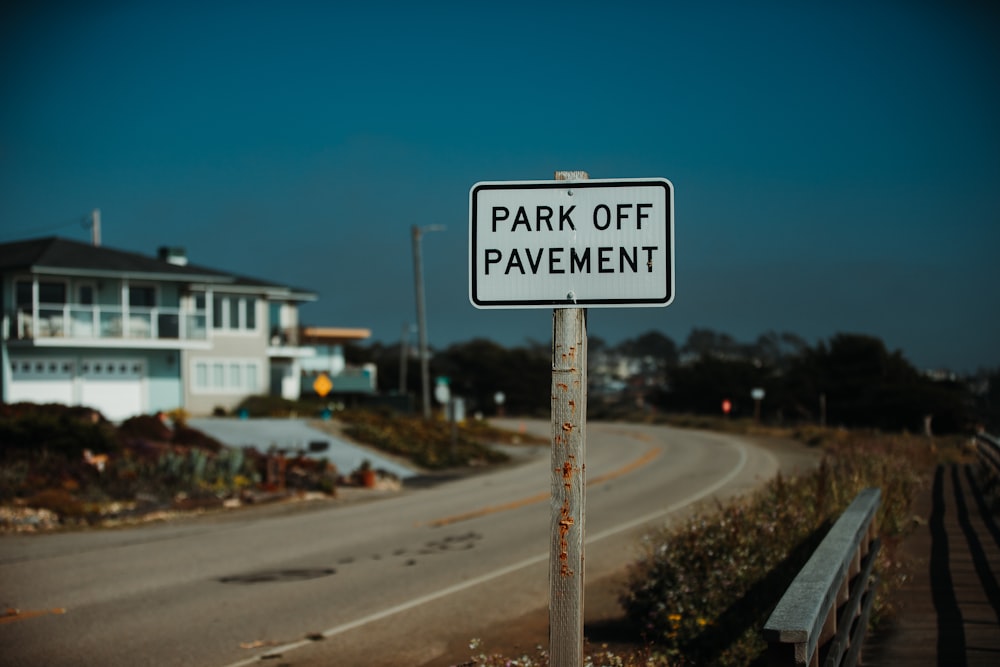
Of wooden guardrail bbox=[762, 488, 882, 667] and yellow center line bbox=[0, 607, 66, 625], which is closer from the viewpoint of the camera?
wooden guardrail bbox=[762, 488, 882, 667]

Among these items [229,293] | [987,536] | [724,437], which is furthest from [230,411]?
[987,536]

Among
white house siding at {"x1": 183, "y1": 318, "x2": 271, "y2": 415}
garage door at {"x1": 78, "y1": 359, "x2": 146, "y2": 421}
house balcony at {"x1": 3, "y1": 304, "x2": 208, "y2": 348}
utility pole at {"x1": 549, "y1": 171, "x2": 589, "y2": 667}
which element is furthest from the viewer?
white house siding at {"x1": 183, "y1": 318, "x2": 271, "y2": 415}

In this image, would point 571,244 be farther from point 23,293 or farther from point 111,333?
point 23,293

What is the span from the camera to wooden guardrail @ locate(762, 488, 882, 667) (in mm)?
3779

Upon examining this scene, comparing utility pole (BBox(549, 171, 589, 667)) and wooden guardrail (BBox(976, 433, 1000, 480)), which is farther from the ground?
utility pole (BBox(549, 171, 589, 667))

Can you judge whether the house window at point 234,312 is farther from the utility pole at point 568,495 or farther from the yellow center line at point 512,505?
the utility pole at point 568,495

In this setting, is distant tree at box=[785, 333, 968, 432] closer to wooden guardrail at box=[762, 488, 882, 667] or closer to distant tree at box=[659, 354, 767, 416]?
distant tree at box=[659, 354, 767, 416]

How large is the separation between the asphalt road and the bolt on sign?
5.20m

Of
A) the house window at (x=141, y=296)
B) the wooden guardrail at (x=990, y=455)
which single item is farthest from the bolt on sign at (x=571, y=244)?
the house window at (x=141, y=296)

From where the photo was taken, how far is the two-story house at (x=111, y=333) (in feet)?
119

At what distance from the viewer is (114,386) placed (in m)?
38.4

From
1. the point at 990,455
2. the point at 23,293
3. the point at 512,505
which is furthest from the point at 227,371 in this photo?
the point at 990,455

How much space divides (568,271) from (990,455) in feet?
48.3

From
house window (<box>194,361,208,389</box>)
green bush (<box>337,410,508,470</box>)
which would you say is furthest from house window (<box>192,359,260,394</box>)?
green bush (<box>337,410,508,470</box>)
